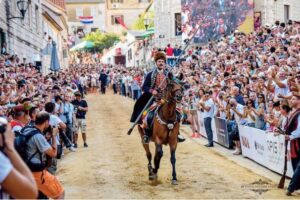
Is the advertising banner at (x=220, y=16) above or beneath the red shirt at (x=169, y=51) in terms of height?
above

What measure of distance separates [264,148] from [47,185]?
7.88m

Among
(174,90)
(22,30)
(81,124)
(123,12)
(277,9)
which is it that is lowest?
(81,124)

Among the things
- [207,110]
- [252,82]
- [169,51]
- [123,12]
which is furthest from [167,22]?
[123,12]

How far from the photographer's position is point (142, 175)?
14.0 m

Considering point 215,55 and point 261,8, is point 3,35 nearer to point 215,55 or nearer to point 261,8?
point 215,55

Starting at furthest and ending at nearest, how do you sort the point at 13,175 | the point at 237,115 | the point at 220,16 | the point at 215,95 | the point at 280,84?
1. the point at 220,16
2. the point at 215,95
3. the point at 237,115
4. the point at 280,84
5. the point at 13,175

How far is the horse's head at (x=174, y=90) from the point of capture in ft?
40.4

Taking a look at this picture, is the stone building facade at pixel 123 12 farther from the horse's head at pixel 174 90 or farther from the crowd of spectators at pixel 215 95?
the horse's head at pixel 174 90

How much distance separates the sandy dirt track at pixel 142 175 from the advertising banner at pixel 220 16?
28.1m

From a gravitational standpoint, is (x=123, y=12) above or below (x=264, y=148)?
above

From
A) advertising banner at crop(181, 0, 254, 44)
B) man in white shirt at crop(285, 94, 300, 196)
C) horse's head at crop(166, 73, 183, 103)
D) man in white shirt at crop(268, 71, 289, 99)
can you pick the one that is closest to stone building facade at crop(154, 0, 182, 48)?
advertising banner at crop(181, 0, 254, 44)

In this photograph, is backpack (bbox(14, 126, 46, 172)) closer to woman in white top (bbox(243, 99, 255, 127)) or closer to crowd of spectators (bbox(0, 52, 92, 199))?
crowd of spectators (bbox(0, 52, 92, 199))

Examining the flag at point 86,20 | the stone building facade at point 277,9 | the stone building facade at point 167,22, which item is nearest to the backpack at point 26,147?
the stone building facade at point 277,9

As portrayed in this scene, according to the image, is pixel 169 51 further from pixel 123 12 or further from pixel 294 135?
pixel 123 12
